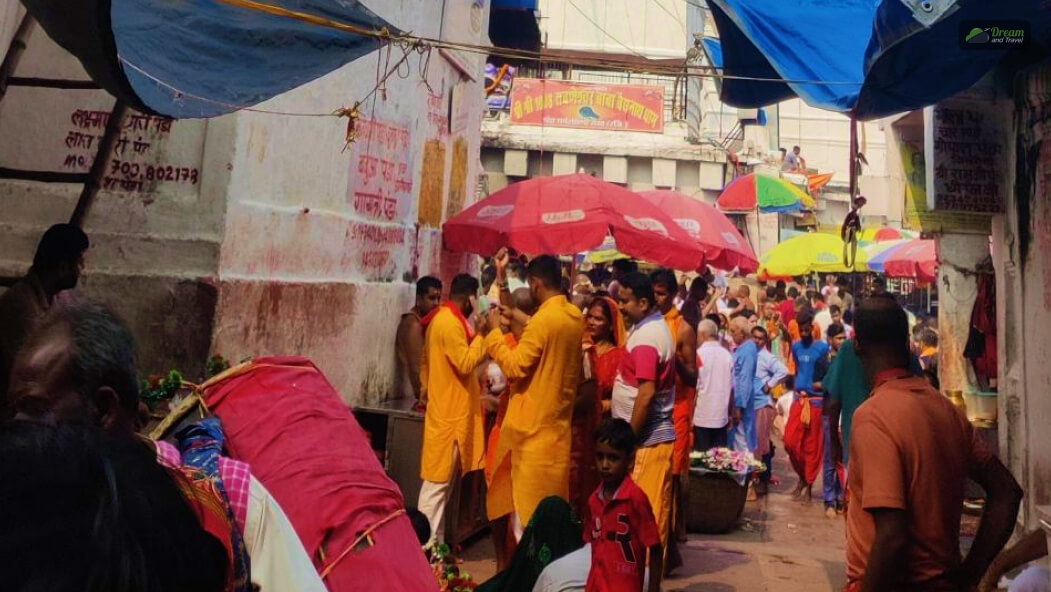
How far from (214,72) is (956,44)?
3474 mm

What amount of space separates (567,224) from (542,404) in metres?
3.40

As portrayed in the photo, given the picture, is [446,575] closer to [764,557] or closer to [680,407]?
[680,407]

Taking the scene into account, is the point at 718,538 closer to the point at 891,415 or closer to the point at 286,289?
the point at 286,289

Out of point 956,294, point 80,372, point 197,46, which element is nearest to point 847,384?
point 956,294

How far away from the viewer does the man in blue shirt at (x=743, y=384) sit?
10539mm

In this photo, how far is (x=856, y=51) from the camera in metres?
5.80

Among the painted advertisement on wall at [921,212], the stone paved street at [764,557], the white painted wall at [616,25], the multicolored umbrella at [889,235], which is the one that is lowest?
the stone paved street at [764,557]

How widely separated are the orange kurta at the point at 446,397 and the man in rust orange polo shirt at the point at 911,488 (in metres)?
3.77

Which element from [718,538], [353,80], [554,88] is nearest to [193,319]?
[353,80]

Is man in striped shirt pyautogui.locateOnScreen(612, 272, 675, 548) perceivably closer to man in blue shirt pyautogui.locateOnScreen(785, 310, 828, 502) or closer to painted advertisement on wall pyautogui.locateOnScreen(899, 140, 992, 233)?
painted advertisement on wall pyautogui.locateOnScreen(899, 140, 992, 233)

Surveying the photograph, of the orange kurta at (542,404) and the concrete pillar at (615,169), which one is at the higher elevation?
the concrete pillar at (615,169)

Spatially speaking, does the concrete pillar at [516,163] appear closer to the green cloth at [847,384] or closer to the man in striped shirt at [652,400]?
the green cloth at [847,384]

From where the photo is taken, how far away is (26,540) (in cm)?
110

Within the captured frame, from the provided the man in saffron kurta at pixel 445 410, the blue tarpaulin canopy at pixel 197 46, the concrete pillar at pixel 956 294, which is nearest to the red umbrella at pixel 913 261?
the concrete pillar at pixel 956 294
